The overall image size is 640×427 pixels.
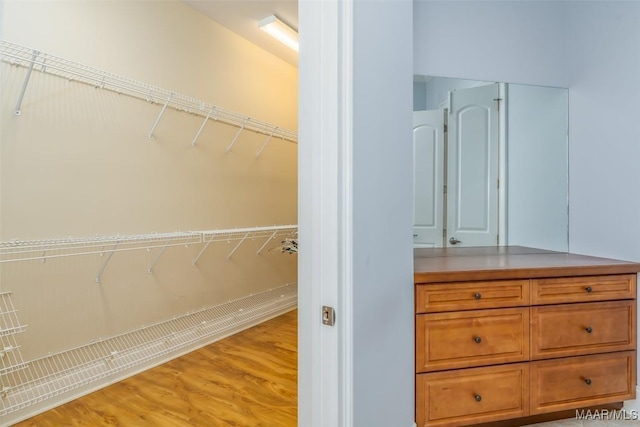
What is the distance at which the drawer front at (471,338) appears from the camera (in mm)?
1641

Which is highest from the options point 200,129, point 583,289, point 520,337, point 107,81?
point 107,81

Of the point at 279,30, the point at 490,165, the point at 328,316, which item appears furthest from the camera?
the point at 279,30

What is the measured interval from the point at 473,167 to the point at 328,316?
1.68 m

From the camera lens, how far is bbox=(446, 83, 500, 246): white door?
2346 mm

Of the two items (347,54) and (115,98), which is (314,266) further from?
(115,98)

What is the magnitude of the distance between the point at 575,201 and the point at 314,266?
189 centimetres

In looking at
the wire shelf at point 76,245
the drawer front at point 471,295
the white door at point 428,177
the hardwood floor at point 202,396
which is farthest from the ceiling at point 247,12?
the hardwood floor at point 202,396

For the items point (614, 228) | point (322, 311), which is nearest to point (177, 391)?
point (322, 311)

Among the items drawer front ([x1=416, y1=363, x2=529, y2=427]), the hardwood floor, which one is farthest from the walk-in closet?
drawer front ([x1=416, y1=363, x2=529, y2=427])

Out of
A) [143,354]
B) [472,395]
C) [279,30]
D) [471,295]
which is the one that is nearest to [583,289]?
[471,295]

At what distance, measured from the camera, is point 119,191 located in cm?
246

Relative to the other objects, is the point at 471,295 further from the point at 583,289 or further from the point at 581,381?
the point at 581,381

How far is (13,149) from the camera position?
77.0 inches

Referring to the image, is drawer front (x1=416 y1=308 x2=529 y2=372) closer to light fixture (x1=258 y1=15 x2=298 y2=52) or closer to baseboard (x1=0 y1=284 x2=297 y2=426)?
baseboard (x1=0 y1=284 x2=297 y2=426)
